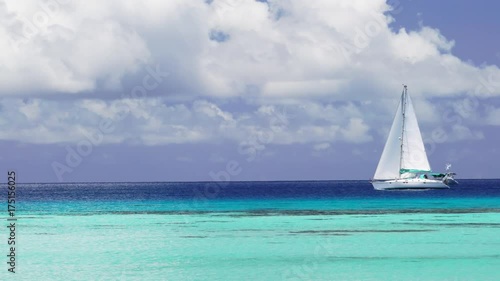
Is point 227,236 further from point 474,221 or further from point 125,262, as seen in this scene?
point 474,221

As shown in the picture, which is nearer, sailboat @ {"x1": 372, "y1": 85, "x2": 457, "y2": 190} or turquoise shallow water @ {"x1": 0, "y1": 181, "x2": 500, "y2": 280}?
turquoise shallow water @ {"x1": 0, "y1": 181, "x2": 500, "y2": 280}

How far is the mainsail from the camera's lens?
10794cm

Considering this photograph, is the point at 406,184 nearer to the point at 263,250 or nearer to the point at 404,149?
the point at 404,149

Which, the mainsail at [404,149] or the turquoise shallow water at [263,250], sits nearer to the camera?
the turquoise shallow water at [263,250]

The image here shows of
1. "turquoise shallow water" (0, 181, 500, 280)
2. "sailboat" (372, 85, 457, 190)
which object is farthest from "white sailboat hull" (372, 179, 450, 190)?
"turquoise shallow water" (0, 181, 500, 280)

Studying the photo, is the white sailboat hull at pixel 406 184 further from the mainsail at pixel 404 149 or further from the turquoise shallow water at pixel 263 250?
the turquoise shallow water at pixel 263 250

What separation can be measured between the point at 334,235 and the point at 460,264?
1362cm

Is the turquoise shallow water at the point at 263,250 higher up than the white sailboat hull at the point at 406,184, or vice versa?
the white sailboat hull at the point at 406,184

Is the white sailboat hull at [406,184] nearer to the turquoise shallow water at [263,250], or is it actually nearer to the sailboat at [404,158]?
the sailboat at [404,158]

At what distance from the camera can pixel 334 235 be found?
155 ft

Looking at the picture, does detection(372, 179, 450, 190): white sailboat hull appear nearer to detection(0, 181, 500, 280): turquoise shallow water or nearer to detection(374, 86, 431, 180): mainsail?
detection(374, 86, 431, 180): mainsail

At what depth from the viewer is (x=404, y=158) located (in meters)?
111

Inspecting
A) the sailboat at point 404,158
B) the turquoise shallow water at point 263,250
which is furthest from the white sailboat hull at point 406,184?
the turquoise shallow water at point 263,250

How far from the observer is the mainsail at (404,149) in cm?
10794
